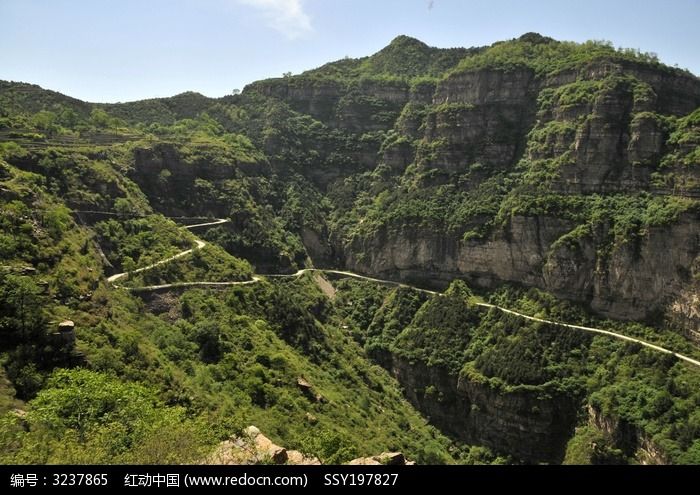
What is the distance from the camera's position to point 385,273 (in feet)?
268

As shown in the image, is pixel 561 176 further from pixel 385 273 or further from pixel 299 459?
pixel 299 459

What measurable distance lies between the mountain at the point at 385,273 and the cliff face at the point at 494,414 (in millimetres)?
200

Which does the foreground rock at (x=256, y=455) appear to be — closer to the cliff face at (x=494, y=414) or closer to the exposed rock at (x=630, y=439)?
the exposed rock at (x=630, y=439)

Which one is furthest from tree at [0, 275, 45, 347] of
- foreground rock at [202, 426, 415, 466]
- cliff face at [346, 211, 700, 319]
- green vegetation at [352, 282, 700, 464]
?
cliff face at [346, 211, 700, 319]

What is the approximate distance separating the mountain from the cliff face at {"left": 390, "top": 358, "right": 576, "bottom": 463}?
200mm

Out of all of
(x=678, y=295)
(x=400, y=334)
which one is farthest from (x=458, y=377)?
(x=678, y=295)

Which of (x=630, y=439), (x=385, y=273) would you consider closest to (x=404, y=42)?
(x=385, y=273)

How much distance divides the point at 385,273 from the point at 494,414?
2921 centimetres

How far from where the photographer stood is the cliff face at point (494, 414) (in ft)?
177

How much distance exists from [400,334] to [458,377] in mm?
10246

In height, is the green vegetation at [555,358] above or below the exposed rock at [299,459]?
below

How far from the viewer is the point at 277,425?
35.7 metres

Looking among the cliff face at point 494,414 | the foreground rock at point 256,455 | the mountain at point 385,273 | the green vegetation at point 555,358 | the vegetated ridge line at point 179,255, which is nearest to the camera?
the foreground rock at point 256,455

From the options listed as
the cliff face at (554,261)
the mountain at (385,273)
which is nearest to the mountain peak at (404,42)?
the mountain at (385,273)
